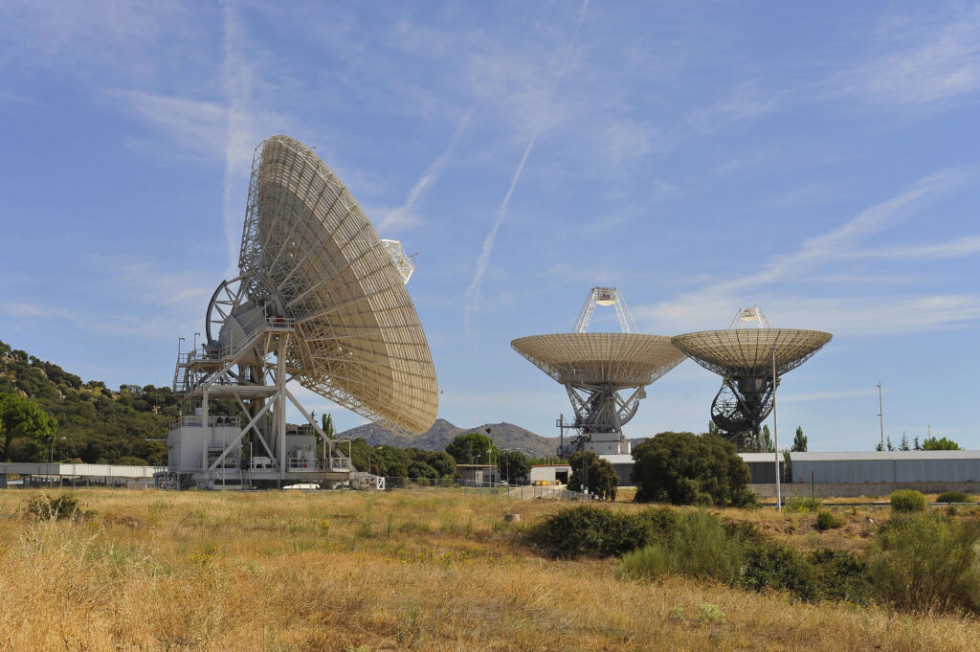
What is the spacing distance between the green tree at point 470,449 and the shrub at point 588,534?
126407mm

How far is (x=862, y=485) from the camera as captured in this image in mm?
77500

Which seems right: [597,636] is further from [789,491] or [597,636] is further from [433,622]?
[789,491]

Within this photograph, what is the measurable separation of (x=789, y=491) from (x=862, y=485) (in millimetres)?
6089

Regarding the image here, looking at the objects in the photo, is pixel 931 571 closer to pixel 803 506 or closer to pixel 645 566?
pixel 645 566

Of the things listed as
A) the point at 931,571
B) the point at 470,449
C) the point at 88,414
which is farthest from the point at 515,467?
the point at 931,571

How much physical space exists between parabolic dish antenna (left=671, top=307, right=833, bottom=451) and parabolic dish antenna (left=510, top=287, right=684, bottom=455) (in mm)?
5329

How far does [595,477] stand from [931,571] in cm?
5369

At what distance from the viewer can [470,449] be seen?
15300cm

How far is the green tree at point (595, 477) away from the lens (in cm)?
6844

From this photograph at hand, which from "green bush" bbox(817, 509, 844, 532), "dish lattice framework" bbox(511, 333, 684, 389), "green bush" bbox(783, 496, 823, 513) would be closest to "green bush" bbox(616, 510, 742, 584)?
"green bush" bbox(817, 509, 844, 532)

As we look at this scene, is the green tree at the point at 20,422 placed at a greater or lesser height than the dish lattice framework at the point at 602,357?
lesser

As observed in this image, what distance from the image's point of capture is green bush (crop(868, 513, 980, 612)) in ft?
53.3

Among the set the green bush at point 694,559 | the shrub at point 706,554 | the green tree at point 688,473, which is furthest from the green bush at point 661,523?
the green tree at point 688,473

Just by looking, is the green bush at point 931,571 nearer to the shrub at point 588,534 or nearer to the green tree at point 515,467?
the shrub at point 588,534
